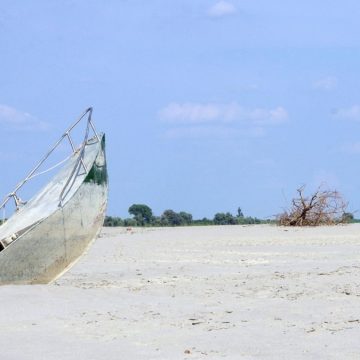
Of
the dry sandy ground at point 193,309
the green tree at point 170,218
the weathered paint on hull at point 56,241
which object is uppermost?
the green tree at point 170,218

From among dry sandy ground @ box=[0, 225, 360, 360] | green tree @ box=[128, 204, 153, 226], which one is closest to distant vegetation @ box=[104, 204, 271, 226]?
green tree @ box=[128, 204, 153, 226]

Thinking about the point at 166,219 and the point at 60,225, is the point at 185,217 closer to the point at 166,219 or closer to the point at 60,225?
the point at 166,219

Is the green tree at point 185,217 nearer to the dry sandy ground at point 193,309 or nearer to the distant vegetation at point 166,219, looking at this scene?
the distant vegetation at point 166,219

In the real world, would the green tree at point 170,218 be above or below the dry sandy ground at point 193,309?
above

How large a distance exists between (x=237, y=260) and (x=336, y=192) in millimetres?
11134

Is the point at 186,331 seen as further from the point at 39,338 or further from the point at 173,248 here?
the point at 173,248

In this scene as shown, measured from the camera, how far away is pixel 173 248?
1834 cm

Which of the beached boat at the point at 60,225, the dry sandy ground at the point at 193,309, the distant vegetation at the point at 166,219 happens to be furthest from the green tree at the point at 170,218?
the beached boat at the point at 60,225

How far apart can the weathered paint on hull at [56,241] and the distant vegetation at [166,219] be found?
68.7 ft

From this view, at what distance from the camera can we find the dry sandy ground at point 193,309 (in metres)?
6.94

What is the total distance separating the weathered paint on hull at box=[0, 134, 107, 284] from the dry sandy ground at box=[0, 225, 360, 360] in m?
0.23

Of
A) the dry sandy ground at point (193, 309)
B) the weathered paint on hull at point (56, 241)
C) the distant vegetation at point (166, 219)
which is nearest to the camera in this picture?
the dry sandy ground at point (193, 309)

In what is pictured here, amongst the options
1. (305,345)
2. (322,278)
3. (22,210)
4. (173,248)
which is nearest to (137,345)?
(305,345)

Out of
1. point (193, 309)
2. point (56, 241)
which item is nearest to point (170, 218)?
point (56, 241)
